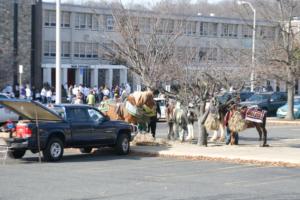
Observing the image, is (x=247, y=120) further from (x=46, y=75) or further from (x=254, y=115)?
(x=46, y=75)

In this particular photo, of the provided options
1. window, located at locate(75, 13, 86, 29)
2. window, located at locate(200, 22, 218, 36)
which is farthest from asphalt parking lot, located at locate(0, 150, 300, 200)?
window, located at locate(75, 13, 86, 29)

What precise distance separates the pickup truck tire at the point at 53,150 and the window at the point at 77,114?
0.97 m

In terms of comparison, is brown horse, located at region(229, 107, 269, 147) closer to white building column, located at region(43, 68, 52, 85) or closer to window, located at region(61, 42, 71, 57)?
white building column, located at region(43, 68, 52, 85)

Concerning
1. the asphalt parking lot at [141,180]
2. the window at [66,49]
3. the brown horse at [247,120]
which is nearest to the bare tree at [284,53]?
the brown horse at [247,120]

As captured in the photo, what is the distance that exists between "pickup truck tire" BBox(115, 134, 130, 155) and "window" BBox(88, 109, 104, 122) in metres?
0.91

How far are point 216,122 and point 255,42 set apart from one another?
2294 cm

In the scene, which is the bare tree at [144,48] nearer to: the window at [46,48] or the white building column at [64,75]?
the white building column at [64,75]

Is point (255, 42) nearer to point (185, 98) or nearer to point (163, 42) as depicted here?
point (163, 42)

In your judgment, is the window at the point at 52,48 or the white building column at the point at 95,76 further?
the white building column at the point at 95,76

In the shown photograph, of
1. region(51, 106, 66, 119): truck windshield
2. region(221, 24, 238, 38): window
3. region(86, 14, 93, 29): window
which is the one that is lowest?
region(51, 106, 66, 119): truck windshield

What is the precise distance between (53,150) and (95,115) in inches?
86.8

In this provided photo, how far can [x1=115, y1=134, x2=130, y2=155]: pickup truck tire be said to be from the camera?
67.9ft

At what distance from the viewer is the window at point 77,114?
19500 millimetres

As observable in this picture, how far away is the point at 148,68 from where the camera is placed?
86.2 ft
